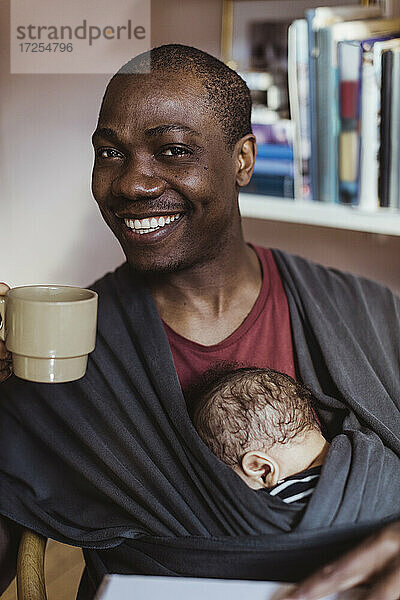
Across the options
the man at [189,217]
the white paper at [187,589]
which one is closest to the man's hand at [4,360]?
the man at [189,217]

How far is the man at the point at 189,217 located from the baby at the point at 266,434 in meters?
0.06

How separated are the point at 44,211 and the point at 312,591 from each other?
44 cm

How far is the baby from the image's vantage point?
2.18 feet

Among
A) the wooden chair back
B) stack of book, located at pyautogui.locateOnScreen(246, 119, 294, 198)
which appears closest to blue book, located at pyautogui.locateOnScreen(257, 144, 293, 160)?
stack of book, located at pyautogui.locateOnScreen(246, 119, 294, 198)

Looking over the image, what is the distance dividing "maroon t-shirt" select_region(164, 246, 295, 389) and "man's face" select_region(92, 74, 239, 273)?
8cm

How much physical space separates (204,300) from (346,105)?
0.37m

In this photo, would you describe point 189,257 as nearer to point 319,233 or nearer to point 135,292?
point 135,292

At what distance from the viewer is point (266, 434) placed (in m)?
0.66

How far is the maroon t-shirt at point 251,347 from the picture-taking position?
2.51 feet

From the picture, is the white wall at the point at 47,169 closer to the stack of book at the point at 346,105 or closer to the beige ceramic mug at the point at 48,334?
the beige ceramic mug at the point at 48,334

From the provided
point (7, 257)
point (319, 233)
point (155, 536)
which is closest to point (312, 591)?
point (155, 536)

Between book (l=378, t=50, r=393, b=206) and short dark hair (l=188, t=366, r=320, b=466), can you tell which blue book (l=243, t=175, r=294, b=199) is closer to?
book (l=378, t=50, r=393, b=206)

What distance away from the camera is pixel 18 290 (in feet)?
2.39

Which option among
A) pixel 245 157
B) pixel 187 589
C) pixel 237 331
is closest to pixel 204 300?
pixel 237 331
